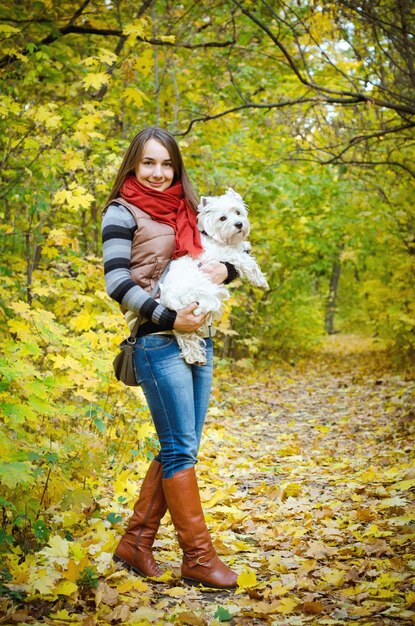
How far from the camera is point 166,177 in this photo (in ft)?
9.46

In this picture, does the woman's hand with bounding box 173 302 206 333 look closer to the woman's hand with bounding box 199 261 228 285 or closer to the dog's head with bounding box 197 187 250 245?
the woman's hand with bounding box 199 261 228 285

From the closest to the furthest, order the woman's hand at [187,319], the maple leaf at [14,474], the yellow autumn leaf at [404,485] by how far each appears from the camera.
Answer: the maple leaf at [14,474]
the woman's hand at [187,319]
the yellow autumn leaf at [404,485]

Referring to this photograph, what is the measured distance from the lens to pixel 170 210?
283 cm

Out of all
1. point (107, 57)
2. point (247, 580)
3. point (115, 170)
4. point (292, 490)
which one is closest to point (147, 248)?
point (247, 580)

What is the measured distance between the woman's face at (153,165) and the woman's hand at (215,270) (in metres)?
0.43

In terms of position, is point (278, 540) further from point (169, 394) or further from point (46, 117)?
point (46, 117)

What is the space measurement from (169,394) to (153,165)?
1.09m

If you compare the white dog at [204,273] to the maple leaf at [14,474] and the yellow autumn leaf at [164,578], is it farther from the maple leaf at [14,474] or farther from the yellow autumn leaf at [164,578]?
the yellow autumn leaf at [164,578]

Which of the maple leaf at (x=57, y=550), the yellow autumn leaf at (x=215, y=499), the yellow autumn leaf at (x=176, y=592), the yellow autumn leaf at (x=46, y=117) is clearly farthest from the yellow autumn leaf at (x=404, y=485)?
the yellow autumn leaf at (x=46, y=117)

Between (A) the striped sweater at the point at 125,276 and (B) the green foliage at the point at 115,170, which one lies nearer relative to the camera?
(A) the striped sweater at the point at 125,276

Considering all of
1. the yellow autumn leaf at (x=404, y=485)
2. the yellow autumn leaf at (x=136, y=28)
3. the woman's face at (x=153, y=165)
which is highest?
the yellow autumn leaf at (x=136, y=28)

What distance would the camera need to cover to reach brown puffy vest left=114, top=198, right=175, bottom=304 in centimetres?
273

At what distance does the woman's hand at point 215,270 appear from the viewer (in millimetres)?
2841

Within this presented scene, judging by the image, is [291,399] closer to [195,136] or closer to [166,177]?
[195,136]
